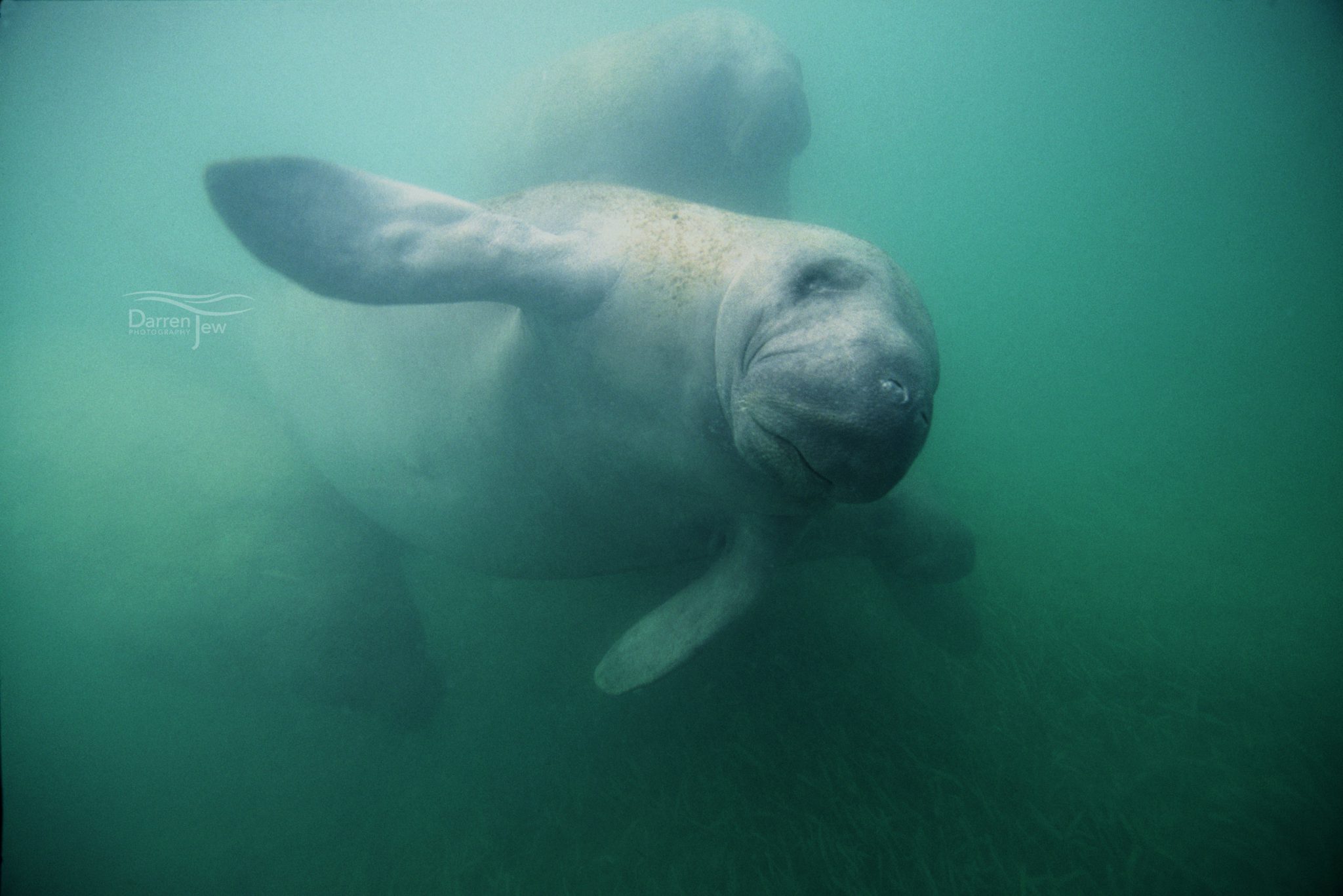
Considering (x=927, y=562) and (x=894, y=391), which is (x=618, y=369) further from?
(x=927, y=562)

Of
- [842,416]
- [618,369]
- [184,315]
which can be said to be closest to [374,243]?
[618,369]

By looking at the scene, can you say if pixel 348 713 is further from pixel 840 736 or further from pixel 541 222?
pixel 541 222

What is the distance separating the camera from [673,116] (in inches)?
149

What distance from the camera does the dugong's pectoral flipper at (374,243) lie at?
1906 millimetres

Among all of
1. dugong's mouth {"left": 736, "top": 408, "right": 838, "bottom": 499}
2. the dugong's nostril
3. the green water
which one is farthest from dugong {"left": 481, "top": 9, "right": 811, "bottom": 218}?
the dugong's nostril

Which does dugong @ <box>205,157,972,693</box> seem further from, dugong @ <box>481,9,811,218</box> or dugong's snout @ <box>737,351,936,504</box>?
dugong @ <box>481,9,811,218</box>

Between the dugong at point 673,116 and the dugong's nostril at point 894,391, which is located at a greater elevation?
the dugong at point 673,116

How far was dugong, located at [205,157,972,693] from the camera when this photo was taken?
4.73 ft

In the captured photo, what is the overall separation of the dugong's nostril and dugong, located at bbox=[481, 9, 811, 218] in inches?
127

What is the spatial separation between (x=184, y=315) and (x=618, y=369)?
278 inches

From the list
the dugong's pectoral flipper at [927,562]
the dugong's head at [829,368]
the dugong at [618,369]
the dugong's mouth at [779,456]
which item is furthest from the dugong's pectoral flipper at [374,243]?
the dugong's pectoral flipper at [927,562]

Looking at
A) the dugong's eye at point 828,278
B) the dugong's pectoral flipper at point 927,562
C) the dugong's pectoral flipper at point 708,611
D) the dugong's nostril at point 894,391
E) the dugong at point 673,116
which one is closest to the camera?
the dugong's nostril at point 894,391

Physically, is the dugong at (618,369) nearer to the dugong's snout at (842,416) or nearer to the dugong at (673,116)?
the dugong's snout at (842,416)

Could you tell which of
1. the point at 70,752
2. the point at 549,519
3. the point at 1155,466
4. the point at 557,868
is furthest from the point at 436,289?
the point at 1155,466
